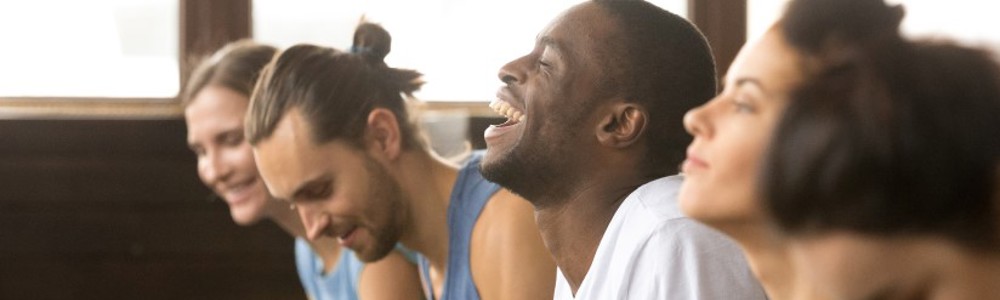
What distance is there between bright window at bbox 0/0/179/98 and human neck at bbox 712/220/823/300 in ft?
9.55

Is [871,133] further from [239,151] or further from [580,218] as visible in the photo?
[239,151]

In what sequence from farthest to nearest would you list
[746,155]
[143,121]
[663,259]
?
1. [143,121]
2. [663,259]
3. [746,155]

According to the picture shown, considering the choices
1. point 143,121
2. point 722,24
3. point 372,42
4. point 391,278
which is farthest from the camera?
point 722,24

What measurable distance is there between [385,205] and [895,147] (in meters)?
1.37

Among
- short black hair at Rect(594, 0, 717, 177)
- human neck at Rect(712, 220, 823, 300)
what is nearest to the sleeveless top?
short black hair at Rect(594, 0, 717, 177)

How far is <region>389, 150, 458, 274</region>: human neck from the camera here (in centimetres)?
215

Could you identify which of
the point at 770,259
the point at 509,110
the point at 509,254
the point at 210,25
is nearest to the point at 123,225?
the point at 210,25

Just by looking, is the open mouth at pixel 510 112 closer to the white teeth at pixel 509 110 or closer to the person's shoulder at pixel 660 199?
the white teeth at pixel 509 110

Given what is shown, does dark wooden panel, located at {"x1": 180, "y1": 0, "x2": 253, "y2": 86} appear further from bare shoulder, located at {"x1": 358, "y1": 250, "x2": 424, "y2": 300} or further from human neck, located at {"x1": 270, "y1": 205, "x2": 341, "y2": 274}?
bare shoulder, located at {"x1": 358, "y1": 250, "x2": 424, "y2": 300}

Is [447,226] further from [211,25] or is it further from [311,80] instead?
[211,25]

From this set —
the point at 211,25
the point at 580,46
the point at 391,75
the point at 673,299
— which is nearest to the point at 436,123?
the point at 391,75

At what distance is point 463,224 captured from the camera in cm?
209

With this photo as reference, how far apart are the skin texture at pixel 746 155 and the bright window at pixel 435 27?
2.78 meters

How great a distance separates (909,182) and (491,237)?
48.7 inches
